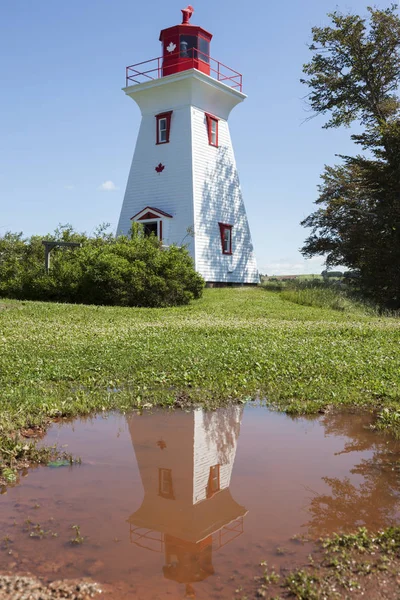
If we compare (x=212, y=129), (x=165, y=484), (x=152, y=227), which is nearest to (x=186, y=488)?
(x=165, y=484)

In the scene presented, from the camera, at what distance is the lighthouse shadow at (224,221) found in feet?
101

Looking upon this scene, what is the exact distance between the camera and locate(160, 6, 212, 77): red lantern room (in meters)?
30.2

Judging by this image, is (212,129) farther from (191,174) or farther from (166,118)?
(191,174)

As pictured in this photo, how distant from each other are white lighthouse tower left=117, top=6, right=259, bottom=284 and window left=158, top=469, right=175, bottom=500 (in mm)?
24314

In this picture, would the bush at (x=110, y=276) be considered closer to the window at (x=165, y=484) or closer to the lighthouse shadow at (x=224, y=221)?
the lighthouse shadow at (x=224, y=221)

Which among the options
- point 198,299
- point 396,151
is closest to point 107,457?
point 198,299

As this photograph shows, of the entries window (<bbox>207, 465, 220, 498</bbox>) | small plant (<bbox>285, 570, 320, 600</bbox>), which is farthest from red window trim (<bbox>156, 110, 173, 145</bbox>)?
small plant (<bbox>285, 570, 320, 600</bbox>)

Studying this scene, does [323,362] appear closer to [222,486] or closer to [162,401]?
[162,401]

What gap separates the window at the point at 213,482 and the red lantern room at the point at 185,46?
28.4 metres

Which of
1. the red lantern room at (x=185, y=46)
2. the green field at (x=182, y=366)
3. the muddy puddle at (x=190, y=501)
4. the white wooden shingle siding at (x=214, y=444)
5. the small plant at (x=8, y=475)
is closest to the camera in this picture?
the muddy puddle at (x=190, y=501)

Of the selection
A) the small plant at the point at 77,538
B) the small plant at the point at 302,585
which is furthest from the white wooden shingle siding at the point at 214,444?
the small plant at the point at 302,585

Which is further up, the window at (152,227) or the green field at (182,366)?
the window at (152,227)

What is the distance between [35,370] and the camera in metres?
9.30

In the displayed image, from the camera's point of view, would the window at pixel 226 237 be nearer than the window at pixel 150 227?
No
